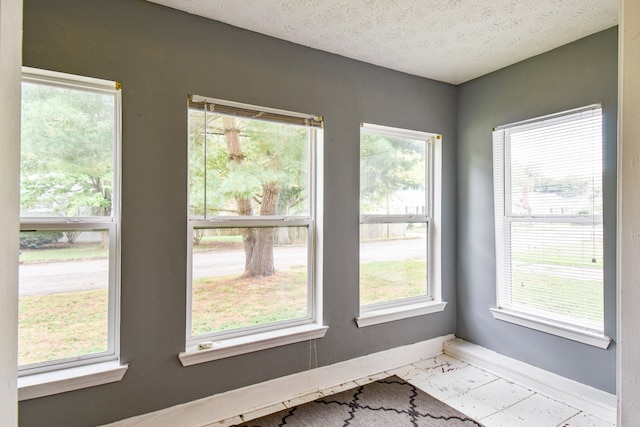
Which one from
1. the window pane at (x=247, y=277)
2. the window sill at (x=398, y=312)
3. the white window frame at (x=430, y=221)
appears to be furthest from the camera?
the white window frame at (x=430, y=221)

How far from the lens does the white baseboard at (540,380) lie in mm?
2139

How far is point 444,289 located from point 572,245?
1.06 meters

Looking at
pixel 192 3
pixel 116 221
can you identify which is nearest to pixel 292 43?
pixel 192 3

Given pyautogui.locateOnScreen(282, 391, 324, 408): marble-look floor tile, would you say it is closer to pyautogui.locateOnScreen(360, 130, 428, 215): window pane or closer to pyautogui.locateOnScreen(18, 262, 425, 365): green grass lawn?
pyautogui.locateOnScreen(18, 262, 425, 365): green grass lawn

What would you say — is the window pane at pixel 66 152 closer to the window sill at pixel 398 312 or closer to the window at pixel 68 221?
the window at pixel 68 221

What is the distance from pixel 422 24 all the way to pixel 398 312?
2.09 meters

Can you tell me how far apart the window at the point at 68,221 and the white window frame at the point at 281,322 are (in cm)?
41

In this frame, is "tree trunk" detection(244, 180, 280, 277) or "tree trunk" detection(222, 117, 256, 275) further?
"tree trunk" detection(244, 180, 280, 277)

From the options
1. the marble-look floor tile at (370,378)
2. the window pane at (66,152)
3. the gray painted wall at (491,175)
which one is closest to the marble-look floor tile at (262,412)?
the marble-look floor tile at (370,378)

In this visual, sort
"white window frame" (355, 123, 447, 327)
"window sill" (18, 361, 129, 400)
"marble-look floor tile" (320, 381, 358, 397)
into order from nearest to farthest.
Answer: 1. "window sill" (18, 361, 129, 400)
2. "marble-look floor tile" (320, 381, 358, 397)
3. "white window frame" (355, 123, 447, 327)

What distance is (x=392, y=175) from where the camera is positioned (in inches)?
114

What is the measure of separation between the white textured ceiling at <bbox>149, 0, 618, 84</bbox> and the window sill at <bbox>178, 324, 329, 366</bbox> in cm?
198

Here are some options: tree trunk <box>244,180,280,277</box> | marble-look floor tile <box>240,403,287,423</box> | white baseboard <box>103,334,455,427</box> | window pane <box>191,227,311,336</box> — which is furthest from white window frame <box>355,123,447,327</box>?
marble-look floor tile <box>240,403,287,423</box>

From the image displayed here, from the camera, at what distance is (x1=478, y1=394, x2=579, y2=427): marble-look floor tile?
2.08m
